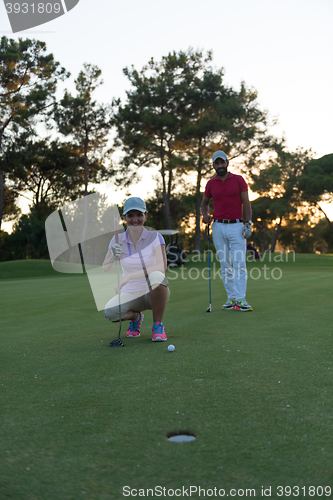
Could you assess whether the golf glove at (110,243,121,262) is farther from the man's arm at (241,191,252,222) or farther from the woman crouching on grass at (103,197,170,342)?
the man's arm at (241,191,252,222)

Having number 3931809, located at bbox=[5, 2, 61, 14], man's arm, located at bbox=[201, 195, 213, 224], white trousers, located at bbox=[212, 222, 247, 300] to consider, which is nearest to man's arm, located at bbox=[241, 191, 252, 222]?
white trousers, located at bbox=[212, 222, 247, 300]

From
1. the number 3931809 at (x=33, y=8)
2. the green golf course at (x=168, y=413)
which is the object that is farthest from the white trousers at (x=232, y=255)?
the number 3931809 at (x=33, y=8)

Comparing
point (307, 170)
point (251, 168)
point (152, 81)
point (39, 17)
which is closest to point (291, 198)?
point (307, 170)

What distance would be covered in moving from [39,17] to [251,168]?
67.1 feet

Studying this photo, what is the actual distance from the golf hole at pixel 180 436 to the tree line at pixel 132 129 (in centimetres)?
2461

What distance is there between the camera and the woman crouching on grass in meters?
3.77

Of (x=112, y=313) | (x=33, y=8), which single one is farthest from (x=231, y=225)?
(x=33, y=8)

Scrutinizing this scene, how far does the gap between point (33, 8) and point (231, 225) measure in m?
7.80

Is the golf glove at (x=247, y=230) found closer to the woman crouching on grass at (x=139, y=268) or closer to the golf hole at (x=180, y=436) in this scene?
the woman crouching on grass at (x=139, y=268)

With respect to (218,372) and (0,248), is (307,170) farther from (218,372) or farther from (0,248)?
(218,372)

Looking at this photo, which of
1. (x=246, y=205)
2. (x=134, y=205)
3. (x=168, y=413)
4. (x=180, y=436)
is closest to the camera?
(x=180, y=436)

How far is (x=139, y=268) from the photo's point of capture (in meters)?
3.91

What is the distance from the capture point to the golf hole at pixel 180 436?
1.70 meters

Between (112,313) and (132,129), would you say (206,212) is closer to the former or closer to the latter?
(112,313)
